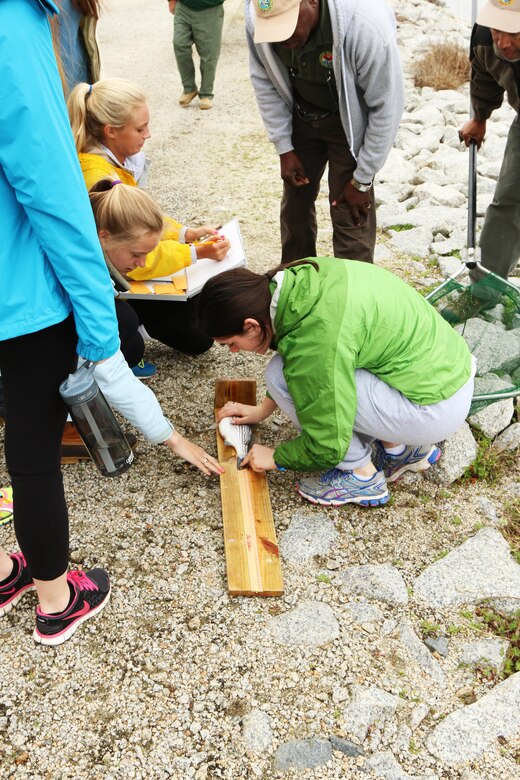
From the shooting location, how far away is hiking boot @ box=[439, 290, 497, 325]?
3.32 metres

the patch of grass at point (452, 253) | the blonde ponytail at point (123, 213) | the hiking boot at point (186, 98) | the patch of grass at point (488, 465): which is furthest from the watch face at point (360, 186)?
the hiking boot at point (186, 98)

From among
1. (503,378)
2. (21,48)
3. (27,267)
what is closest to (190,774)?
(27,267)

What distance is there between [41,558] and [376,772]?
109cm

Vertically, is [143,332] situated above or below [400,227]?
above

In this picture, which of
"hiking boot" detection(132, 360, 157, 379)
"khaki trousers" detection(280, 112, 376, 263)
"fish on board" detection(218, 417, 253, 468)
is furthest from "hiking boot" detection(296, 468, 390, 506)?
"khaki trousers" detection(280, 112, 376, 263)

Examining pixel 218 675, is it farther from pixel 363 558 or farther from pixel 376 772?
pixel 363 558

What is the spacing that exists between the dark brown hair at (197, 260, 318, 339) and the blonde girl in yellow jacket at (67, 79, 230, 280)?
82cm

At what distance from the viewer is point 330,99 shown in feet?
9.90

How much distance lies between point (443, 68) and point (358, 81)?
232 inches

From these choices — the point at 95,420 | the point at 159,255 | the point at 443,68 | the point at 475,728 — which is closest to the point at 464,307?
the point at 159,255

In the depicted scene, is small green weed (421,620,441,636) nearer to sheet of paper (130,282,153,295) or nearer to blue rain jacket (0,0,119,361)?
blue rain jacket (0,0,119,361)

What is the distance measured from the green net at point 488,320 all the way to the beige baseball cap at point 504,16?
1060 mm

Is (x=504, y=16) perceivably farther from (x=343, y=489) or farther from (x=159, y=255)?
(x=343, y=489)

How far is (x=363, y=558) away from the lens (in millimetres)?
2465
